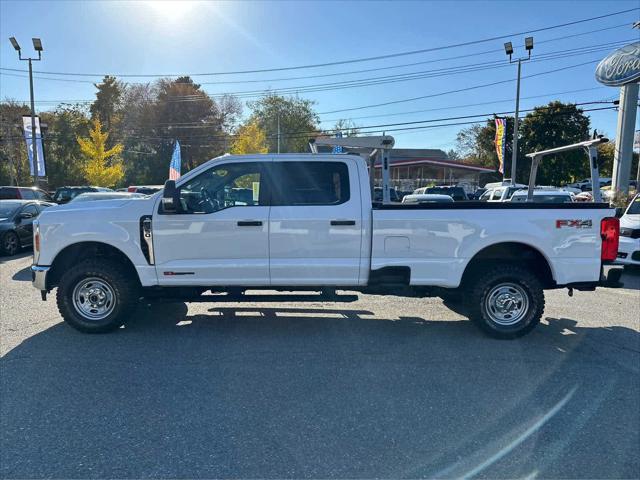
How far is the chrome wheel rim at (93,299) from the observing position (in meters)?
5.51

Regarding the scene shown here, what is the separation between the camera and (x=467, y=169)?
155 ft

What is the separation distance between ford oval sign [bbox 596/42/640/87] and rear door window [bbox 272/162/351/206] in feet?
66.0

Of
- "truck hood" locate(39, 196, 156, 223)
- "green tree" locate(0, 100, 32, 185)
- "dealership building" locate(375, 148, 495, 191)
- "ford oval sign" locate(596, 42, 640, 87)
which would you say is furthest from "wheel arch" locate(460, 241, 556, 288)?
"green tree" locate(0, 100, 32, 185)

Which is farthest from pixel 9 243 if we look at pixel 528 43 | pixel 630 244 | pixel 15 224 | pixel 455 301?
pixel 528 43

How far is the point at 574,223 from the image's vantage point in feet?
17.4

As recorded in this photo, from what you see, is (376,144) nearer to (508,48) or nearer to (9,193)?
(9,193)

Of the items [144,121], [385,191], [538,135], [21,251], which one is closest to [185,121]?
[144,121]

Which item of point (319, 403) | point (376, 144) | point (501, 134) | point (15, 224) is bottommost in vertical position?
point (319, 403)

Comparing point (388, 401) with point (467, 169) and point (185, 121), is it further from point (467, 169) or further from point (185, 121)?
point (185, 121)

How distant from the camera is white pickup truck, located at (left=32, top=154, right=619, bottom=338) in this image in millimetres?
5305

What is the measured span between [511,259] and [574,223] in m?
0.80

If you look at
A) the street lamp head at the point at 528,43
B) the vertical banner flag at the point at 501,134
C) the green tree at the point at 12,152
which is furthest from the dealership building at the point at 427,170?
the green tree at the point at 12,152

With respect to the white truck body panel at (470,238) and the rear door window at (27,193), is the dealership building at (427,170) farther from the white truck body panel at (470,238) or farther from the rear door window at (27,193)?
the white truck body panel at (470,238)

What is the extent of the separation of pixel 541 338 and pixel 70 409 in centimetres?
502
